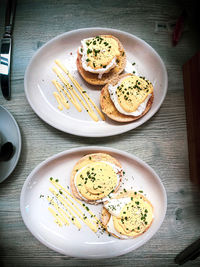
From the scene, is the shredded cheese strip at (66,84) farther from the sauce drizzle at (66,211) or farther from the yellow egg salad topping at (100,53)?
the sauce drizzle at (66,211)

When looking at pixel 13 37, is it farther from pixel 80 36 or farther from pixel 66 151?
pixel 66 151

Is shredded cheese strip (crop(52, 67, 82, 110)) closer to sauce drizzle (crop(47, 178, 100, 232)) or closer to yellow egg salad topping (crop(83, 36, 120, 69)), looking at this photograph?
yellow egg salad topping (crop(83, 36, 120, 69))

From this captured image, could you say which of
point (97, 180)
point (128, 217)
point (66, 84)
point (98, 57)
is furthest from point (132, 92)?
point (128, 217)

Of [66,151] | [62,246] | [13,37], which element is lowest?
[62,246]

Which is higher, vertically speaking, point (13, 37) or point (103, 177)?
point (13, 37)

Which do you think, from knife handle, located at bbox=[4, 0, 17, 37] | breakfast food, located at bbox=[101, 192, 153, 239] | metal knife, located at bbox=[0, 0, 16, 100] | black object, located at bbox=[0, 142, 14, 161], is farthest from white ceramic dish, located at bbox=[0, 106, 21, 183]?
breakfast food, located at bbox=[101, 192, 153, 239]

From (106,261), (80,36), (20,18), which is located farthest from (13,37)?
(106,261)

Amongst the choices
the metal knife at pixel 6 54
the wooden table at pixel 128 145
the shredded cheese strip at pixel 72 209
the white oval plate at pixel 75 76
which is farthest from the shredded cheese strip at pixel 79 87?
the shredded cheese strip at pixel 72 209
